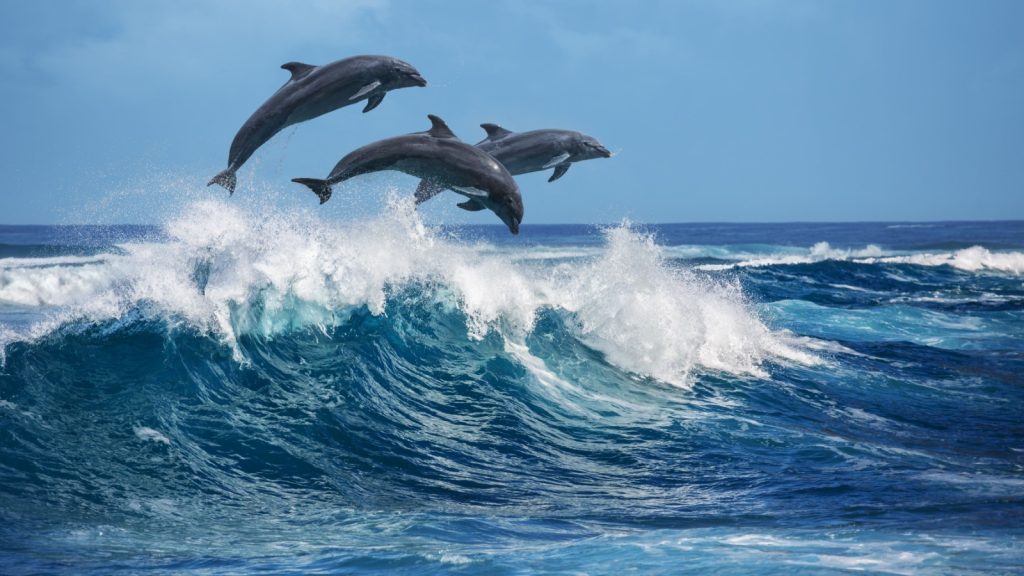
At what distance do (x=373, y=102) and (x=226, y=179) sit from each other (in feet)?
4.95

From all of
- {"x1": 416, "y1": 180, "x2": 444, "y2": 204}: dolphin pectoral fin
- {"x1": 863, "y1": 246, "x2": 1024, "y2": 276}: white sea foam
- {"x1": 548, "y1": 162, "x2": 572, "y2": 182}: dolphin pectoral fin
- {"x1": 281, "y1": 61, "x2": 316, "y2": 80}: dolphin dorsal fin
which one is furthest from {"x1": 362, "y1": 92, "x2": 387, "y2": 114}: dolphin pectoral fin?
{"x1": 863, "y1": 246, "x2": 1024, "y2": 276}: white sea foam

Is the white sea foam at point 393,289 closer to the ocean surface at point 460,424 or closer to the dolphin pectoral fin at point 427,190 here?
the ocean surface at point 460,424

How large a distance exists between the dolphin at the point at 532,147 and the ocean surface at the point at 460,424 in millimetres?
2503

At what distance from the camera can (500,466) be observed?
7.69 metres

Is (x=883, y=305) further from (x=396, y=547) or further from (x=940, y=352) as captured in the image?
(x=396, y=547)

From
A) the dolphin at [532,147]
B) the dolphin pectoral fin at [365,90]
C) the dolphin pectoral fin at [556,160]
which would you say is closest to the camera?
the dolphin pectoral fin at [365,90]

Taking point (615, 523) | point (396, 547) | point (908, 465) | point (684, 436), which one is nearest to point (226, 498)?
point (396, 547)

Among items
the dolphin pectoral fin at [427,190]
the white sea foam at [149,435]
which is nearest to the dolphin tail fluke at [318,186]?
the dolphin pectoral fin at [427,190]

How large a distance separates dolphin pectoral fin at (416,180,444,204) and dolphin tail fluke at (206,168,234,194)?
155cm

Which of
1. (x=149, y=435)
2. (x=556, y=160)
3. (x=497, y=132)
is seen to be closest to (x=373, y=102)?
(x=497, y=132)

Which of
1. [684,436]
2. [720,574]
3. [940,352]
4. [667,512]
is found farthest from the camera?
[940,352]

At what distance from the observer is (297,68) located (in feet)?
26.6

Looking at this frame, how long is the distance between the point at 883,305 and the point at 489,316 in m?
14.1

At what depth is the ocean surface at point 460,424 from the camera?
5523mm
